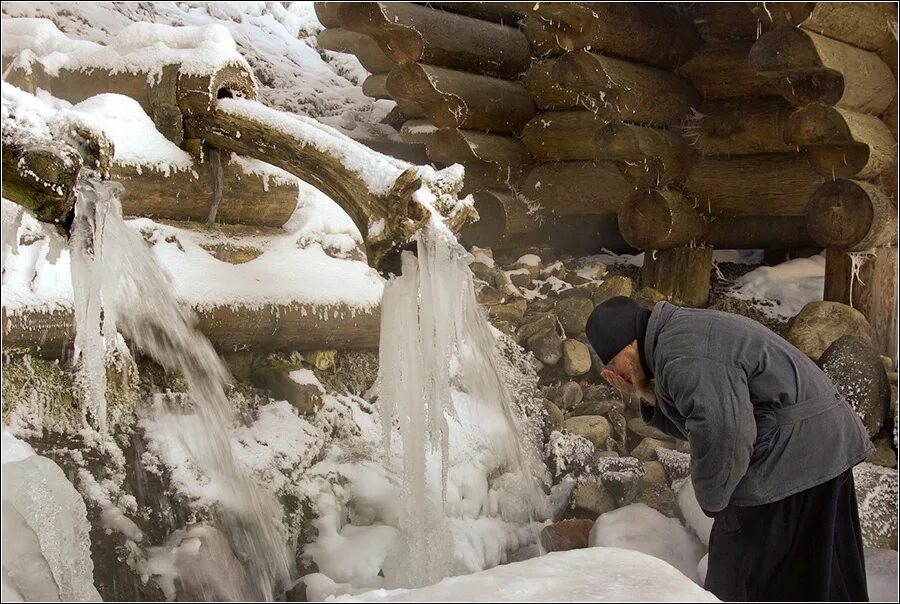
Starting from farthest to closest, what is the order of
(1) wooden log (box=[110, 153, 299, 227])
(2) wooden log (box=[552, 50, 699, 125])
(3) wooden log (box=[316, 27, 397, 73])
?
(3) wooden log (box=[316, 27, 397, 73]) → (2) wooden log (box=[552, 50, 699, 125]) → (1) wooden log (box=[110, 153, 299, 227])

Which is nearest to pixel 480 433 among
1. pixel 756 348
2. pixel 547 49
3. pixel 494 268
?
pixel 494 268

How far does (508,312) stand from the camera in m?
5.25

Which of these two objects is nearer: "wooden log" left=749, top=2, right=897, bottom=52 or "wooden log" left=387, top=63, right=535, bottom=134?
"wooden log" left=749, top=2, right=897, bottom=52

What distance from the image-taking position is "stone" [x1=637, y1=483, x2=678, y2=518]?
436 cm

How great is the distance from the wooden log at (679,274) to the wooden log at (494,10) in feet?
5.99

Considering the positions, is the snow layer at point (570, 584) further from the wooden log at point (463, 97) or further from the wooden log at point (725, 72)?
the wooden log at point (725, 72)

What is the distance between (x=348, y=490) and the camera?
3.89m

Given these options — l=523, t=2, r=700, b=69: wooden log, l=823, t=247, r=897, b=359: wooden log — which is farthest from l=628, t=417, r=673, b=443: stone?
l=523, t=2, r=700, b=69: wooden log

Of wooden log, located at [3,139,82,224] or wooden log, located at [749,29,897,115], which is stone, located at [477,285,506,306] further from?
wooden log, located at [3,139,82,224]

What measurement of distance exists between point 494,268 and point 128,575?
3.06 metres

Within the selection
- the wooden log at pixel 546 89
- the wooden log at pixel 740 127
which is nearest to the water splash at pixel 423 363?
the wooden log at pixel 546 89

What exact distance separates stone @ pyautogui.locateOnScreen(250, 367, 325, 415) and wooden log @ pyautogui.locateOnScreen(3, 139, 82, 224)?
1.46 meters

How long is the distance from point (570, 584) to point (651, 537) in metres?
2.51

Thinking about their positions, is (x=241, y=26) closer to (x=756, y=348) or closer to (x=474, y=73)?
(x=474, y=73)
